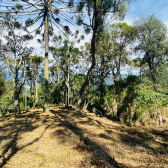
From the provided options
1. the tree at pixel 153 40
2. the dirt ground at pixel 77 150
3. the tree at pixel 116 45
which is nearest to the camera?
the dirt ground at pixel 77 150

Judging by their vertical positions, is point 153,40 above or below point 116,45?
above

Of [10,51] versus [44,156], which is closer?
[44,156]

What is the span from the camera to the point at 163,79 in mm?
8234

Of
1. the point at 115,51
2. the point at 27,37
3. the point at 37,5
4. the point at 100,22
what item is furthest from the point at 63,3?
the point at 115,51

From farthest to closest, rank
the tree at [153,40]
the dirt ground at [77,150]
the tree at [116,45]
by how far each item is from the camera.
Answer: the tree at [153,40] < the tree at [116,45] < the dirt ground at [77,150]

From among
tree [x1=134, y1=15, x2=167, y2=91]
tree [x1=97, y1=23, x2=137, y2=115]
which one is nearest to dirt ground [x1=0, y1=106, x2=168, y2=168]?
tree [x1=97, y1=23, x2=137, y2=115]

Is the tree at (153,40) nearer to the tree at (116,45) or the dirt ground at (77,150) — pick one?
the tree at (116,45)

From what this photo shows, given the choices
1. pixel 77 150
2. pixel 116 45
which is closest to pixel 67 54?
pixel 116 45

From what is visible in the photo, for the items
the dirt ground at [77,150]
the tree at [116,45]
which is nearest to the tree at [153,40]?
the tree at [116,45]

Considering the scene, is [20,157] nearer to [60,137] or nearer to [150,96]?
[60,137]

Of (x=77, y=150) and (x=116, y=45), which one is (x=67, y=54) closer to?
(x=116, y=45)

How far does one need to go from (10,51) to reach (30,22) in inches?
102

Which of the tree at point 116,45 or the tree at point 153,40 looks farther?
the tree at point 153,40

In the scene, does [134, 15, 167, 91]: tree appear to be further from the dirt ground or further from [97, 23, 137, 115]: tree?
the dirt ground
